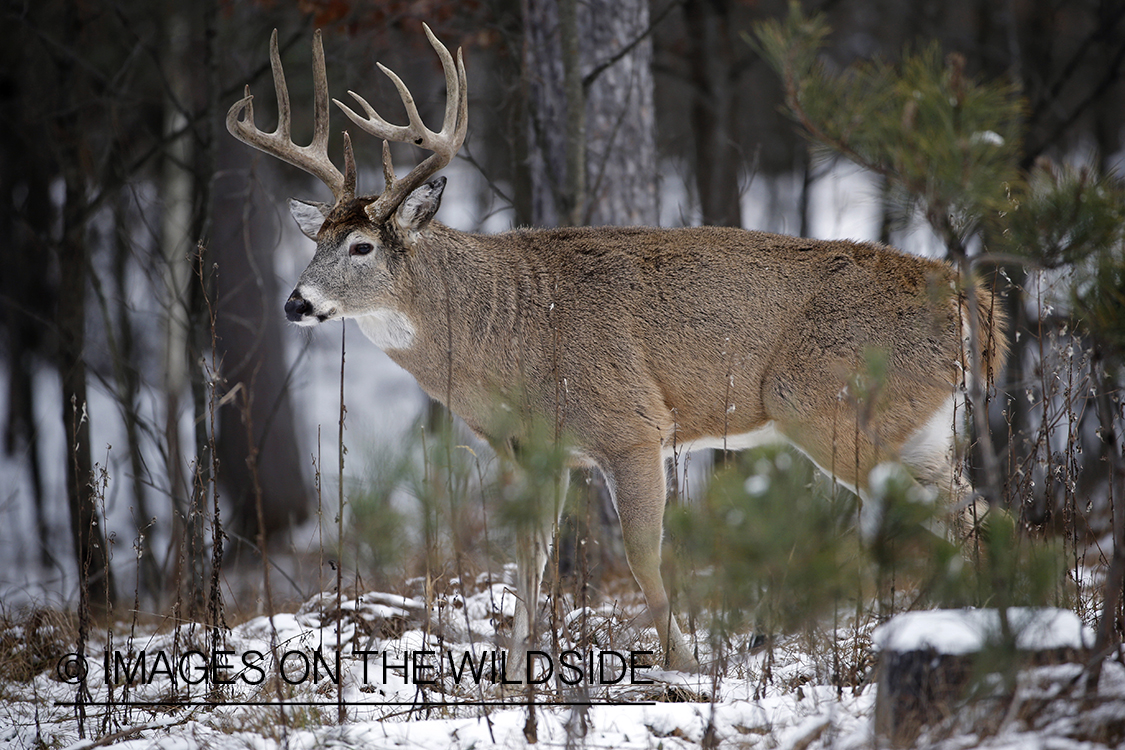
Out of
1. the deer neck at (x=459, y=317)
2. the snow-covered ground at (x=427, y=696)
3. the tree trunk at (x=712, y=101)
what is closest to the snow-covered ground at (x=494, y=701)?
the snow-covered ground at (x=427, y=696)

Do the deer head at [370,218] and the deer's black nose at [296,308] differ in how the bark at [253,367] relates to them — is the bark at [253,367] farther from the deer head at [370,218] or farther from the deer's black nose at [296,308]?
the deer's black nose at [296,308]

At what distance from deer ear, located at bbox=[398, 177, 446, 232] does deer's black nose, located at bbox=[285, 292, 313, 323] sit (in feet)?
2.44

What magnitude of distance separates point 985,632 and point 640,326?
9.12ft

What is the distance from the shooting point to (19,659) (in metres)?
5.55

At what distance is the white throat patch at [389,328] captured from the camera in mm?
5605

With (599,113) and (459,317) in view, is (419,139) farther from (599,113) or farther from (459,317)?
(599,113)

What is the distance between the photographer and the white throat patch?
5.61 meters

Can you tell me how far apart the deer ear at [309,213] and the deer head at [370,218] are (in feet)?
0.57

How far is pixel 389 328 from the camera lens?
5.65 meters

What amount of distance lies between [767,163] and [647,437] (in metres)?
19.6

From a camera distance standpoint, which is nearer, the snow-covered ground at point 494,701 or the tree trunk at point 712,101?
the snow-covered ground at point 494,701

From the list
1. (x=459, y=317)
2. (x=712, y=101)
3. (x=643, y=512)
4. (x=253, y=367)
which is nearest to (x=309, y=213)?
(x=459, y=317)

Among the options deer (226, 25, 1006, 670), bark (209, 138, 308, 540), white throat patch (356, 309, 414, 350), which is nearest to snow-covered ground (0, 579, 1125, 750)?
deer (226, 25, 1006, 670)

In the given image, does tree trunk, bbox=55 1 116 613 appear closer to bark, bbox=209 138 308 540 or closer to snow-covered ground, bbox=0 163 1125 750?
snow-covered ground, bbox=0 163 1125 750
